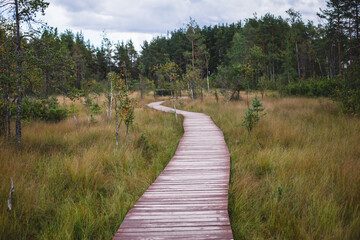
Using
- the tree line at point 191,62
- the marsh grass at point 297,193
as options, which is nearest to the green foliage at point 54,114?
the tree line at point 191,62

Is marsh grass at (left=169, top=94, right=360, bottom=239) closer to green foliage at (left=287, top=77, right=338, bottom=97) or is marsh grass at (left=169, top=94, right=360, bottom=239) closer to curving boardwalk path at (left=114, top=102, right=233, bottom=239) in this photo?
curving boardwalk path at (left=114, top=102, right=233, bottom=239)

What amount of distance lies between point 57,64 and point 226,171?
4954 millimetres

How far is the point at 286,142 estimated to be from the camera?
614 cm

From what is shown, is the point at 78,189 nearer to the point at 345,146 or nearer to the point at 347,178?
the point at 347,178

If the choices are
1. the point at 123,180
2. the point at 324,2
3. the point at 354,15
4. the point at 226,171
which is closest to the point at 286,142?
the point at 226,171

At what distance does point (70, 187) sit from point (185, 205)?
7.52ft

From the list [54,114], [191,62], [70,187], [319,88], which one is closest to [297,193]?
[70,187]

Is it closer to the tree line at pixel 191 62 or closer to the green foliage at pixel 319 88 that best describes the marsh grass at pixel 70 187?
the tree line at pixel 191 62

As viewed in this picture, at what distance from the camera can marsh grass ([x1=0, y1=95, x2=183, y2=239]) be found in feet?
8.14

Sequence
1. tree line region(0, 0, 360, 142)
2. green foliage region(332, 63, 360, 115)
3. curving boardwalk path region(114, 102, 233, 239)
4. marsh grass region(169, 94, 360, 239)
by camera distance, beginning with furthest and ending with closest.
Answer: green foliage region(332, 63, 360, 115) < tree line region(0, 0, 360, 142) < marsh grass region(169, 94, 360, 239) < curving boardwalk path region(114, 102, 233, 239)

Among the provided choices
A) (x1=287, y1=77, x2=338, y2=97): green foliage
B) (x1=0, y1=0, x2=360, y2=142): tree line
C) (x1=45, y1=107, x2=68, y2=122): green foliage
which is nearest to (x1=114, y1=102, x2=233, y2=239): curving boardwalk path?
(x1=0, y1=0, x2=360, y2=142): tree line

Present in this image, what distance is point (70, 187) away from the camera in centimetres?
361

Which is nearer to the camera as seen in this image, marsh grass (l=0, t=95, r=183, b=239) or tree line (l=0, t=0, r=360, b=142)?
marsh grass (l=0, t=95, r=183, b=239)

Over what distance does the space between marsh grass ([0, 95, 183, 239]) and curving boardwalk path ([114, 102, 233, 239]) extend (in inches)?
13.3
